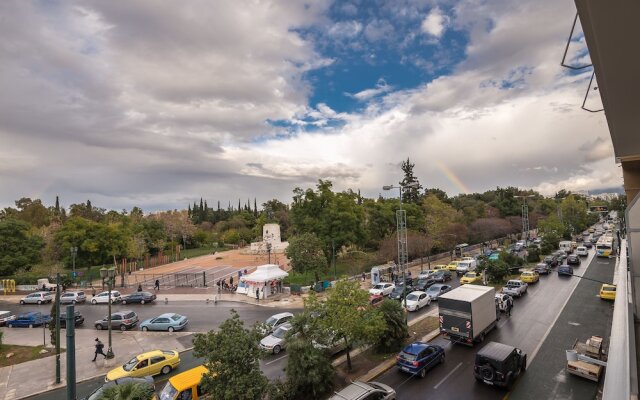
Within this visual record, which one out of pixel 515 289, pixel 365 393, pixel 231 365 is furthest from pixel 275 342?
pixel 515 289

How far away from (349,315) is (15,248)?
1980 inches

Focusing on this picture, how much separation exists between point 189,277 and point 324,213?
21704 millimetres

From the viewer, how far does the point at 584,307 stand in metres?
24.3

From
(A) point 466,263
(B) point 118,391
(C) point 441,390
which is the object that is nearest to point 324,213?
(A) point 466,263

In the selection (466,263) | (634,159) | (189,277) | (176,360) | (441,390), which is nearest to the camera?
(634,159)

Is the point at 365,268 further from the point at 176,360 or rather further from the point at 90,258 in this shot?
the point at 90,258

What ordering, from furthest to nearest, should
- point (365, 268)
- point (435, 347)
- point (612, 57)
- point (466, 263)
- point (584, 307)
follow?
point (365, 268) → point (466, 263) → point (584, 307) → point (435, 347) → point (612, 57)

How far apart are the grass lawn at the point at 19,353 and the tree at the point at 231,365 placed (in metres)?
16.6

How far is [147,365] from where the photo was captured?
16703mm

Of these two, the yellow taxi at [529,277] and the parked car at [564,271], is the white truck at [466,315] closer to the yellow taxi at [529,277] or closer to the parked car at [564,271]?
the yellow taxi at [529,277]

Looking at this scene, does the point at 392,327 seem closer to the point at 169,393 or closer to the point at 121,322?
the point at 169,393

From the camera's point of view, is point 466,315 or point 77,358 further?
point 77,358

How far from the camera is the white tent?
3322cm

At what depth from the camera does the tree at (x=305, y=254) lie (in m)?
34.8
